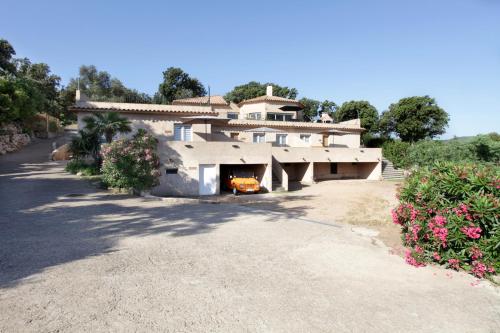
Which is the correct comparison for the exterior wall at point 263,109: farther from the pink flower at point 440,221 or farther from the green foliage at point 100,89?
the pink flower at point 440,221

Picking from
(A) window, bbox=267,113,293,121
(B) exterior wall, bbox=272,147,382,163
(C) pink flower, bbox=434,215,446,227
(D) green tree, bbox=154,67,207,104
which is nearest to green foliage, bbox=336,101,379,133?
(A) window, bbox=267,113,293,121

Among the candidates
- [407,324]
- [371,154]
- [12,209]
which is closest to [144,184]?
[12,209]

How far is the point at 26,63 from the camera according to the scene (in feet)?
168

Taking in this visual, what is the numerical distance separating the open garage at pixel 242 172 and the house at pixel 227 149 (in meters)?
0.08

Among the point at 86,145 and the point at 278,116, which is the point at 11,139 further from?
the point at 278,116

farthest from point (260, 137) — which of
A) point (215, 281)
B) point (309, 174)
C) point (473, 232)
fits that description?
point (215, 281)

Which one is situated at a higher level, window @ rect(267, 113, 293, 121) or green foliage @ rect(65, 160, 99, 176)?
window @ rect(267, 113, 293, 121)

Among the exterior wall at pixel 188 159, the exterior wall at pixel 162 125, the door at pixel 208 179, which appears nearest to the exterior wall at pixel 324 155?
the exterior wall at pixel 188 159

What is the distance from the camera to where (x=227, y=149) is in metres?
21.6

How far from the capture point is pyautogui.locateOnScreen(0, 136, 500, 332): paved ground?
464cm

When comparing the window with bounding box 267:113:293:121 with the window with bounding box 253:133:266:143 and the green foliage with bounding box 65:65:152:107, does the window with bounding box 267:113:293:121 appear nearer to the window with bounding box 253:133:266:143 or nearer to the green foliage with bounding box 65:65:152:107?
the window with bounding box 253:133:266:143

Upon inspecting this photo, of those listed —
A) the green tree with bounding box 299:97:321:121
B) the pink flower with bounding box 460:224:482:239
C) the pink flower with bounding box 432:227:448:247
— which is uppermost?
Result: the green tree with bounding box 299:97:321:121

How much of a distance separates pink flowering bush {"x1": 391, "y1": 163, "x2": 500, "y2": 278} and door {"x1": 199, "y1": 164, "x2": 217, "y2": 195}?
14.3 metres

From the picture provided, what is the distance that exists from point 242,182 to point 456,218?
1502cm
